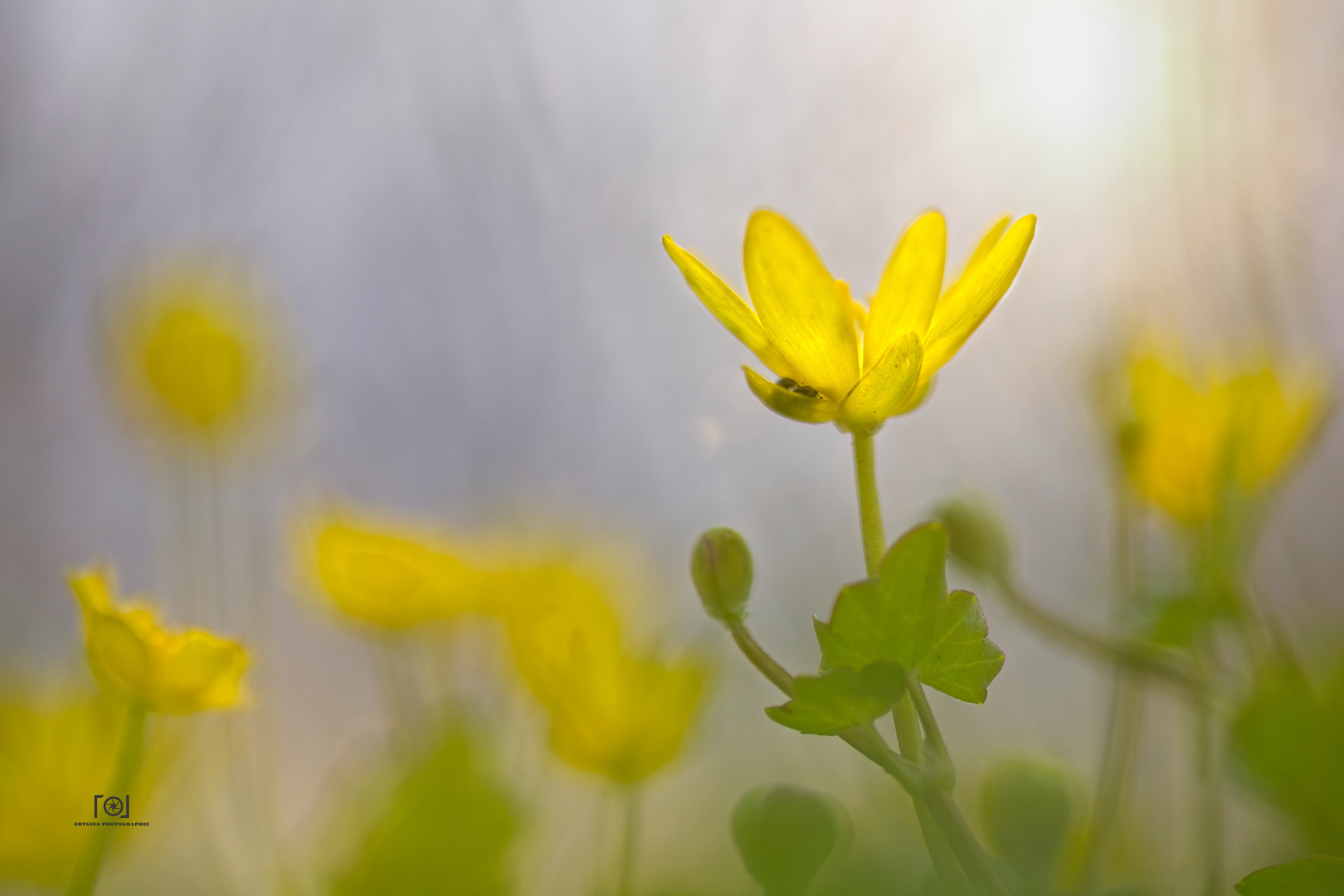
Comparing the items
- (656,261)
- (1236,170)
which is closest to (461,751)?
(1236,170)

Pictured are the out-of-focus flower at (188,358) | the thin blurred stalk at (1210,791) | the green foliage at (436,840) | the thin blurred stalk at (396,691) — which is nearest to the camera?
the green foliage at (436,840)

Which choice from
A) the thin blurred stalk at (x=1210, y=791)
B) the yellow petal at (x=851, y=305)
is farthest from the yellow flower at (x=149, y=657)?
the thin blurred stalk at (x=1210, y=791)

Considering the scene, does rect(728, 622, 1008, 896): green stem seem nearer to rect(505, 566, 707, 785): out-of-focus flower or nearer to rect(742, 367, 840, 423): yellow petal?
rect(742, 367, 840, 423): yellow petal

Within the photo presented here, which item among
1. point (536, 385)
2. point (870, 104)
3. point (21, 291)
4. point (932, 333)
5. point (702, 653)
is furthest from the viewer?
point (21, 291)

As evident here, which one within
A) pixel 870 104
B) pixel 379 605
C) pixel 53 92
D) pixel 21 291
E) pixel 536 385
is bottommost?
pixel 379 605

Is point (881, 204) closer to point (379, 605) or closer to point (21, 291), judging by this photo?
point (379, 605)

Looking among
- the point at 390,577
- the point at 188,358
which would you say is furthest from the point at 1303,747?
the point at 188,358

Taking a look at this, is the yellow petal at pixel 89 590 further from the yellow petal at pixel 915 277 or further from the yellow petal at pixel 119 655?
the yellow petal at pixel 915 277
